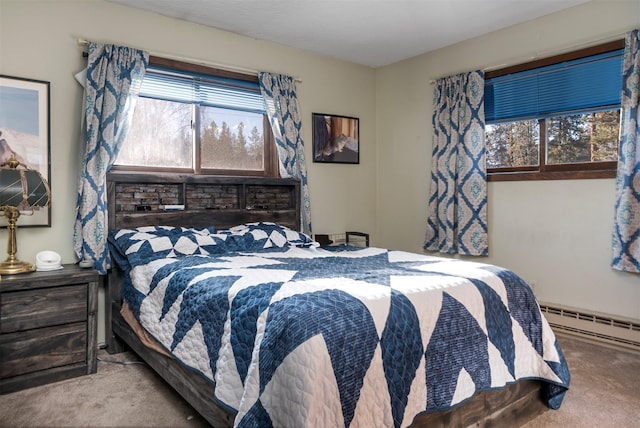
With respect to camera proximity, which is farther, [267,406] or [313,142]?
[313,142]

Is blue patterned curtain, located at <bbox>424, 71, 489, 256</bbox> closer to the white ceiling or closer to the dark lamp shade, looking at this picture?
the white ceiling

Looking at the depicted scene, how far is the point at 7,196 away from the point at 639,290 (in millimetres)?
3900

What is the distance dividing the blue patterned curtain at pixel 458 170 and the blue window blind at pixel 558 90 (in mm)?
140

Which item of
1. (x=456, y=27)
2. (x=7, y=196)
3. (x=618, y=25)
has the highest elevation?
(x=456, y=27)

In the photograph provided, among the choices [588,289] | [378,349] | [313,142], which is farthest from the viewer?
[313,142]

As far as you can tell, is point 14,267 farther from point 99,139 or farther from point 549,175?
point 549,175

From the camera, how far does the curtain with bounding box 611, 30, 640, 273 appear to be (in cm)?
284

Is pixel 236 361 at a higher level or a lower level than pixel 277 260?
lower

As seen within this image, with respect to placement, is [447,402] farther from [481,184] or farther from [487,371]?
[481,184]

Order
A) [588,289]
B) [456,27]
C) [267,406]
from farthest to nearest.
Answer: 1. [456,27]
2. [588,289]
3. [267,406]

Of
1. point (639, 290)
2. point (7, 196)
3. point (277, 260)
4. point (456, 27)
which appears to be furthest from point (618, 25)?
point (7, 196)

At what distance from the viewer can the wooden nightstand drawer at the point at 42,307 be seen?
7.59 feet

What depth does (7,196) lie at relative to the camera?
95.7 inches

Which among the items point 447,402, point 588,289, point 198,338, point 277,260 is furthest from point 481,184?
point 198,338
